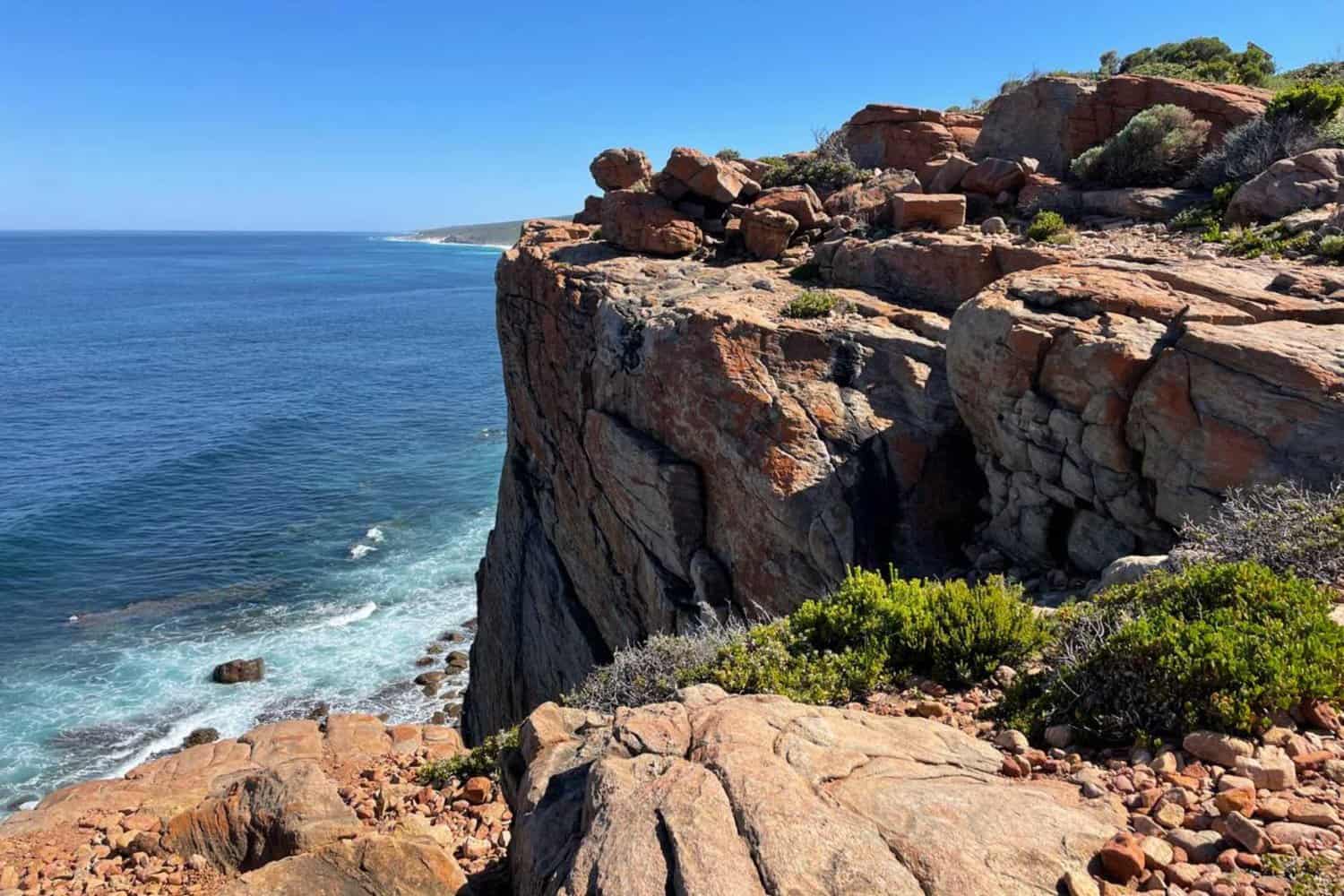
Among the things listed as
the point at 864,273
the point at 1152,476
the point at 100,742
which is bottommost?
the point at 100,742

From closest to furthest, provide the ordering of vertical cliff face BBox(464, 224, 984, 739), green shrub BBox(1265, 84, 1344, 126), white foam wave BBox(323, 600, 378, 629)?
1. vertical cliff face BBox(464, 224, 984, 739)
2. green shrub BBox(1265, 84, 1344, 126)
3. white foam wave BBox(323, 600, 378, 629)

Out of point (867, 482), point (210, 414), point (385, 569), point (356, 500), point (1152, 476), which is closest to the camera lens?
point (1152, 476)

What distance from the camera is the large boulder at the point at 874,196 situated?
20078 mm

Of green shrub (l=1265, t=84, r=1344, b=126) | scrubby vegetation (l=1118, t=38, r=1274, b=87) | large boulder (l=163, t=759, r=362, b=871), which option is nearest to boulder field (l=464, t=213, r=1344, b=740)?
green shrub (l=1265, t=84, r=1344, b=126)

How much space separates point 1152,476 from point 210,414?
59.6m

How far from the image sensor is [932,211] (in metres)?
18.5

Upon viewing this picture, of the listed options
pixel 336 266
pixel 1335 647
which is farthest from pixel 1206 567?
pixel 336 266

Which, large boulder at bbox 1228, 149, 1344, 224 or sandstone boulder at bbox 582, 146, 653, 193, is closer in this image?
large boulder at bbox 1228, 149, 1344, 224

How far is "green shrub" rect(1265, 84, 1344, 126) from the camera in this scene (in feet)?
55.4

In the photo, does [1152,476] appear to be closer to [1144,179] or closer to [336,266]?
[1144,179]

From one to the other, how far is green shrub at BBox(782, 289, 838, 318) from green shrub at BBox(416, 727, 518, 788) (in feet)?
32.0

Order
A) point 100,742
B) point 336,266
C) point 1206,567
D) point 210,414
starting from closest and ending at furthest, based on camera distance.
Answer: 1. point 1206,567
2. point 100,742
3. point 210,414
4. point 336,266

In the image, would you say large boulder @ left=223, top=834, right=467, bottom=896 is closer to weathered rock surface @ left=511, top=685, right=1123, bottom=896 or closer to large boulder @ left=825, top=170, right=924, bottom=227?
weathered rock surface @ left=511, top=685, right=1123, bottom=896

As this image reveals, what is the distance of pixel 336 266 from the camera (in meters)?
197
